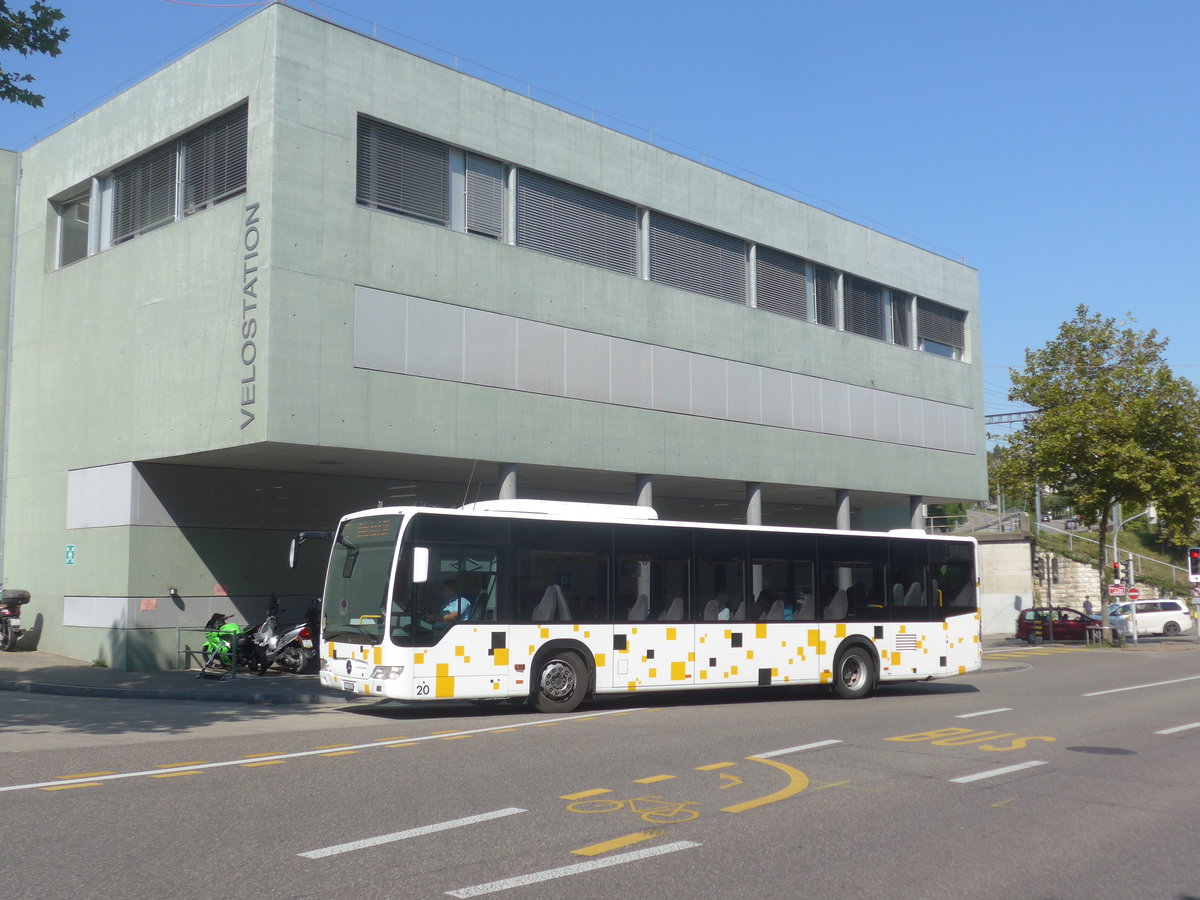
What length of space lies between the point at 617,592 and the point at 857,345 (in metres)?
20.9

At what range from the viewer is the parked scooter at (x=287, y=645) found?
22.3m

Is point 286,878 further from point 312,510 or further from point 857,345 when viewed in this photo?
point 857,345

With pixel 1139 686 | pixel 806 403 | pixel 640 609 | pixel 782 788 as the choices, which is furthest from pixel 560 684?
pixel 806 403

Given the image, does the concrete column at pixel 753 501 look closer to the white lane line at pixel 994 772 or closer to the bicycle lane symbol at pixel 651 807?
the white lane line at pixel 994 772

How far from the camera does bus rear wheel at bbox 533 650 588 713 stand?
16.2 meters

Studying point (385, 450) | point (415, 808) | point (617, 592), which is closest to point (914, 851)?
point (415, 808)

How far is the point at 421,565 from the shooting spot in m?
15.0

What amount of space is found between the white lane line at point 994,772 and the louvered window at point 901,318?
27.4 meters

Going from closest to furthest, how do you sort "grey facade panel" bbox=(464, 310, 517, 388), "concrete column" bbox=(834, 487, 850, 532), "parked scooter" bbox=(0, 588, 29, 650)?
"grey facade panel" bbox=(464, 310, 517, 388) → "parked scooter" bbox=(0, 588, 29, 650) → "concrete column" bbox=(834, 487, 850, 532)

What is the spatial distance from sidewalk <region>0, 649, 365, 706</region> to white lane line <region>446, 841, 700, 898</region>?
38.4ft

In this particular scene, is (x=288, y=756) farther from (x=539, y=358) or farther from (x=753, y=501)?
(x=753, y=501)

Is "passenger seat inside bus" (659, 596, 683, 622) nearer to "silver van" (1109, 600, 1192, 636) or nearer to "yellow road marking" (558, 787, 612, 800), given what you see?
"yellow road marking" (558, 787, 612, 800)

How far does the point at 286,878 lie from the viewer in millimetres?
6602

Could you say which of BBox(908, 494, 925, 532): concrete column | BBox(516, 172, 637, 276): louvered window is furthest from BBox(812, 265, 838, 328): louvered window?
BBox(516, 172, 637, 276): louvered window
